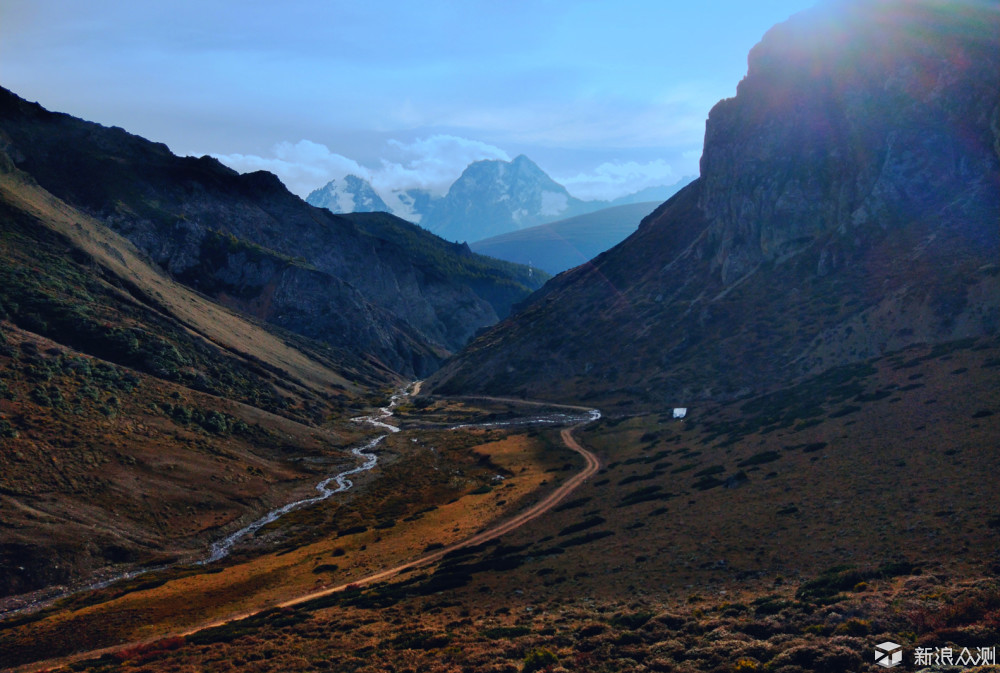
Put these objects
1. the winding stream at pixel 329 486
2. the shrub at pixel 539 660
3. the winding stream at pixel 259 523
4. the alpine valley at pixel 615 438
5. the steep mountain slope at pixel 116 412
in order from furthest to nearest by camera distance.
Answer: the steep mountain slope at pixel 116 412, the winding stream at pixel 329 486, the winding stream at pixel 259 523, the alpine valley at pixel 615 438, the shrub at pixel 539 660

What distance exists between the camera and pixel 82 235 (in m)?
116

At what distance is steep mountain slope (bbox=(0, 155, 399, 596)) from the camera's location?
54344 mm

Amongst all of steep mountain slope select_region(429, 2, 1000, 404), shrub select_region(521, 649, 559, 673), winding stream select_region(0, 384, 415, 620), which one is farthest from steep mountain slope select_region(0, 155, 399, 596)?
steep mountain slope select_region(429, 2, 1000, 404)

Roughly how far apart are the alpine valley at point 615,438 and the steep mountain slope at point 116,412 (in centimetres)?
46

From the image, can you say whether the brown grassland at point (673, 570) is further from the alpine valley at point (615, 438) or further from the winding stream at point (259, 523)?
the winding stream at point (259, 523)

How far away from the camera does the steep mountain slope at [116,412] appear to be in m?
54.3

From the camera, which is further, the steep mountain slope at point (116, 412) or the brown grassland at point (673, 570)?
the steep mountain slope at point (116, 412)

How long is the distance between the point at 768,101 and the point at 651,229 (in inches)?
1941

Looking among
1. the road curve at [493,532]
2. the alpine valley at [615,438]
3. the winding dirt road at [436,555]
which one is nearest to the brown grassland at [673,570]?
the alpine valley at [615,438]

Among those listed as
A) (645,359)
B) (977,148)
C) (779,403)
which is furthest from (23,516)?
(977,148)

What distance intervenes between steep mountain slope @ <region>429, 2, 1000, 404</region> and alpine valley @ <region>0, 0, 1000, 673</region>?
615 millimetres

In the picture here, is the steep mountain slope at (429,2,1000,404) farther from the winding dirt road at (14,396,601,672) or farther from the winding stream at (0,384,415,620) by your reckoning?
the winding stream at (0,384,415,620)

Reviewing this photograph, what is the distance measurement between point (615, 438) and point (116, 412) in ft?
211

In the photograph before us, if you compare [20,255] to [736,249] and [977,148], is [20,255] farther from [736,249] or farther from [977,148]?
[977,148]
